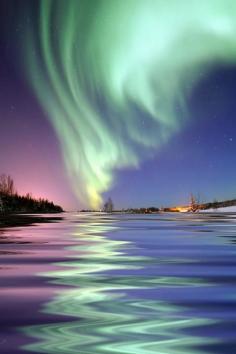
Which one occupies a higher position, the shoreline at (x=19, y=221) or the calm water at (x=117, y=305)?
the shoreline at (x=19, y=221)

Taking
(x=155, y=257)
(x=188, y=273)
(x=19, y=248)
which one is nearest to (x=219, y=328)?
(x=188, y=273)

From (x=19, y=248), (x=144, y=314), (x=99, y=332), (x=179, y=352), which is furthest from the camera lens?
(x=19, y=248)

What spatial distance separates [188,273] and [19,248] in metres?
8.24

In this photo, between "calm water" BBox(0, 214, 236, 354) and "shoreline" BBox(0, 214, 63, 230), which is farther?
"shoreline" BBox(0, 214, 63, 230)

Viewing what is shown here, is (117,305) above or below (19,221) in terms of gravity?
below

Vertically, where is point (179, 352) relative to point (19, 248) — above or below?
below

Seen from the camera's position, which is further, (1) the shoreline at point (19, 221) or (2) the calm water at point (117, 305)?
(1) the shoreline at point (19, 221)

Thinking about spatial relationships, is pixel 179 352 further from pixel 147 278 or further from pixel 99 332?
pixel 147 278

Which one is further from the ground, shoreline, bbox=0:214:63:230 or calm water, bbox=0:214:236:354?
shoreline, bbox=0:214:63:230

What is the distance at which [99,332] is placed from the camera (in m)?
6.16

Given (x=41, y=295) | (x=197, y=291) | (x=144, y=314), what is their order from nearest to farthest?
(x=144, y=314) → (x=41, y=295) → (x=197, y=291)

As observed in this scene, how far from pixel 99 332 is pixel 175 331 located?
890mm

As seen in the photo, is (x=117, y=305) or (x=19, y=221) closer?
(x=117, y=305)

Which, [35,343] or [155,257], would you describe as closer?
[35,343]
